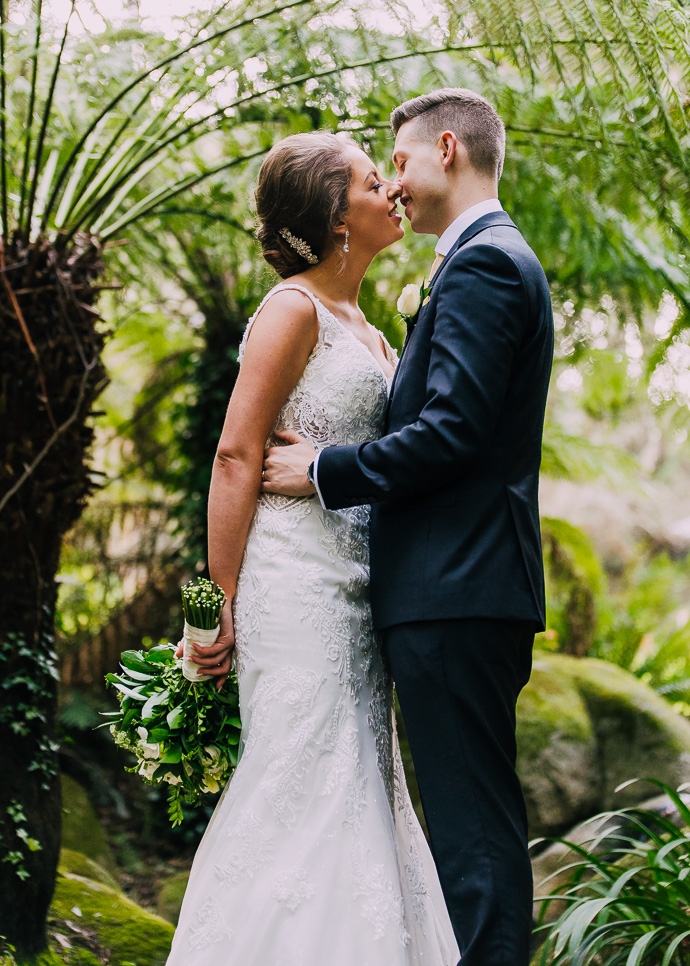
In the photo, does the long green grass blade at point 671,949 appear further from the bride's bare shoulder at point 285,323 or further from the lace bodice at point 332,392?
the bride's bare shoulder at point 285,323

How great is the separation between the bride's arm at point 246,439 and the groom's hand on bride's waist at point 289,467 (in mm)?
31

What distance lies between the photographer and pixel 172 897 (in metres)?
4.00

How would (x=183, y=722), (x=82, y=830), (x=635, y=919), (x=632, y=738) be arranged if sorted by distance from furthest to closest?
(x=632, y=738) → (x=82, y=830) → (x=635, y=919) → (x=183, y=722)

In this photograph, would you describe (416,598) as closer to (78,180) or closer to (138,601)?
(78,180)

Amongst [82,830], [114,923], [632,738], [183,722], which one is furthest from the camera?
[632,738]

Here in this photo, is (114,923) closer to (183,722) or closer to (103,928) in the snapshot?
(103,928)

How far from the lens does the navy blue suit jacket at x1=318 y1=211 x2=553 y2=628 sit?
179cm

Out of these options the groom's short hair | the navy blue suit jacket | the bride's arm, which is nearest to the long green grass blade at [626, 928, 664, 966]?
the navy blue suit jacket

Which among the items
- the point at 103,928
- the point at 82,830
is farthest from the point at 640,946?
the point at 82,830

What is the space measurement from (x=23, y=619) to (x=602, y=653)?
4.72 metres

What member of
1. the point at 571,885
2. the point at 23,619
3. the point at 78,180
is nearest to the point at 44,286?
the point at 78,180

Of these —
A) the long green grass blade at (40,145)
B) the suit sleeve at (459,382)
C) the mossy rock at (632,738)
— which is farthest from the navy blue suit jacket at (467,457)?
the mossy rock at (632,738)

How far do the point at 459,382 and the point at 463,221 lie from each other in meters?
0.51

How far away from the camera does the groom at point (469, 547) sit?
69.4 inches
